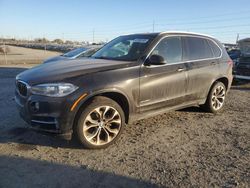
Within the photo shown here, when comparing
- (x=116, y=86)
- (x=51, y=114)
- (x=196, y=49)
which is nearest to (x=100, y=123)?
(x=116, y=86)

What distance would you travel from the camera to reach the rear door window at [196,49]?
17.0 ft

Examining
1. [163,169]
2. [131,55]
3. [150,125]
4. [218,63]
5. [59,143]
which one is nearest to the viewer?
[163,169]

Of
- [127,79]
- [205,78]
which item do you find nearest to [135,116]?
[127,79]

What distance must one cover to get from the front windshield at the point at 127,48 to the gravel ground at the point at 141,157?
142cm

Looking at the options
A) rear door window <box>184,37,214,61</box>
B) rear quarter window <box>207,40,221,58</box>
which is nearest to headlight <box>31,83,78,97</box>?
rear door window <box>184,37,214,61</box>

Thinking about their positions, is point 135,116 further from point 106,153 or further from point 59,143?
point 59,143

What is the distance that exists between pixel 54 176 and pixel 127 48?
9.11 feet

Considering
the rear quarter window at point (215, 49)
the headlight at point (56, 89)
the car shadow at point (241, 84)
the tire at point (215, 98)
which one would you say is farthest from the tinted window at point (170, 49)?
the car shadow at point (241, 84)

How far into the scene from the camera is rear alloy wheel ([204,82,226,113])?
5.83 m

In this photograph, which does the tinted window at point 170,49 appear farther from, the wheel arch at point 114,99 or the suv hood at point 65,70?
the wheel arch at point 114,99

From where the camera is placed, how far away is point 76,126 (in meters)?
3.76

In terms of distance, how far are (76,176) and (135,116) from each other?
1555mm

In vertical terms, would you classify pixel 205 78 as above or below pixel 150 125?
above

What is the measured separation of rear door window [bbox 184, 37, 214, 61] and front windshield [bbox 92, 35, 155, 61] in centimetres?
86
